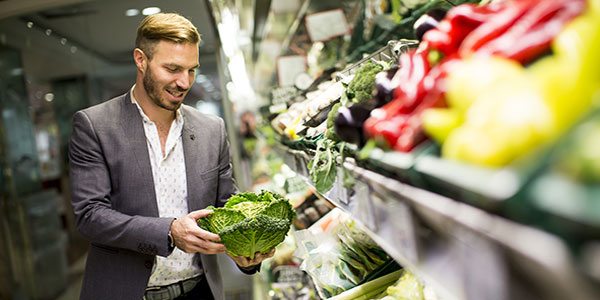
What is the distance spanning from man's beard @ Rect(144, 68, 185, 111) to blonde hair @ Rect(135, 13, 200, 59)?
0.25 feet

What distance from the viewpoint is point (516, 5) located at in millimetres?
1058

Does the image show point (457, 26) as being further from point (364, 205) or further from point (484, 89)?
point (364, 205)

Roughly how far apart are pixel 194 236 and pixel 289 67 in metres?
3.01

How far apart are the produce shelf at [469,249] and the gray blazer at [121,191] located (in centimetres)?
124

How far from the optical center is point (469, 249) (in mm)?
800

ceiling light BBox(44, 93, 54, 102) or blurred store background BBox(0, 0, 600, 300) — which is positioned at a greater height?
blurred store background BBox(0, 0, 600, 300)

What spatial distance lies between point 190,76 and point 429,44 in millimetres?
1239

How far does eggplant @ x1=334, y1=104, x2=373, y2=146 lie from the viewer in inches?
57.5

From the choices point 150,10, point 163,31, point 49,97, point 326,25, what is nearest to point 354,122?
point 163,31

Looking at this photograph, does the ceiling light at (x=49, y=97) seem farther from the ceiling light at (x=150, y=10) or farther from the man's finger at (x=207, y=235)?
the man's finger at (x=207, y=235)

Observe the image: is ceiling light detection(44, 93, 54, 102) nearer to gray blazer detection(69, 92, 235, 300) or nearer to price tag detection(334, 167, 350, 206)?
gray blazer detection(69, 92, 235, 300)

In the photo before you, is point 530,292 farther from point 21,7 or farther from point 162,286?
point 21,7

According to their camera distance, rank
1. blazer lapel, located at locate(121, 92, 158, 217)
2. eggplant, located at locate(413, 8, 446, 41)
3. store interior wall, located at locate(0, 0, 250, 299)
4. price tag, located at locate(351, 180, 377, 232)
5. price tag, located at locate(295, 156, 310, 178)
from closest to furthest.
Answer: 1. price tag, located at locate(351, 180, 377, 232)
2. eggplant, located at locate(413, 8, 446, 41)
3. blazer lapel, located at locate(121, 92, 158, 217)
4. price tag, located at locate(295, 156, 310, 178)
5. store interior wall, located at locate(0, 0, 250, 299)

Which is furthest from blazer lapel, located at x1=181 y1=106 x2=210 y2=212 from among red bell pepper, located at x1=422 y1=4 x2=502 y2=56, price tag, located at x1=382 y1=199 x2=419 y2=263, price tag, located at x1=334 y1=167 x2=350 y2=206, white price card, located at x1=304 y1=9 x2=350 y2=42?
white price card, located at x1=304 y1=9 x2=350 y2=42
